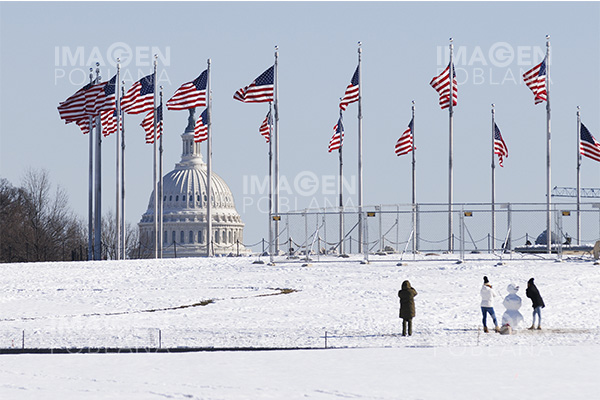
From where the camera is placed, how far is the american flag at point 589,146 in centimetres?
4656

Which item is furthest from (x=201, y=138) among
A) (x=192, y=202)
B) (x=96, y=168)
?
(x=192, y=202)

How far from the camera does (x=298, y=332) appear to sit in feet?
77.8

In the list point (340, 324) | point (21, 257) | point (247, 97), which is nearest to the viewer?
point (340, 324)

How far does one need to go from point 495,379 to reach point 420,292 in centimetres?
1498

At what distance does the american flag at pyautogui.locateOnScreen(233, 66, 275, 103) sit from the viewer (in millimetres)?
45031

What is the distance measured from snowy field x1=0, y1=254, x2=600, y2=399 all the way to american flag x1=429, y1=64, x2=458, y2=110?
719 cm

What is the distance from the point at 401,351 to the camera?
813 inches

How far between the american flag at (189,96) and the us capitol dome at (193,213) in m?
113

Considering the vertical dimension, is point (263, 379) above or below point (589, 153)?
below

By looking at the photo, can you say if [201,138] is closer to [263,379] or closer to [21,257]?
[21,257]

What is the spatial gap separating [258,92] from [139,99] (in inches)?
260

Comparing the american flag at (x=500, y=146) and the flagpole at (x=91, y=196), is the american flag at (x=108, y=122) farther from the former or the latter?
the american flag at (x=500, y=146)


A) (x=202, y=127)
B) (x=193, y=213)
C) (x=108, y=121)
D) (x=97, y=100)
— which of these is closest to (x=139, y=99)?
(x=97, y=100)

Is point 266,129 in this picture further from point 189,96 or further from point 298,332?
point 298,332
